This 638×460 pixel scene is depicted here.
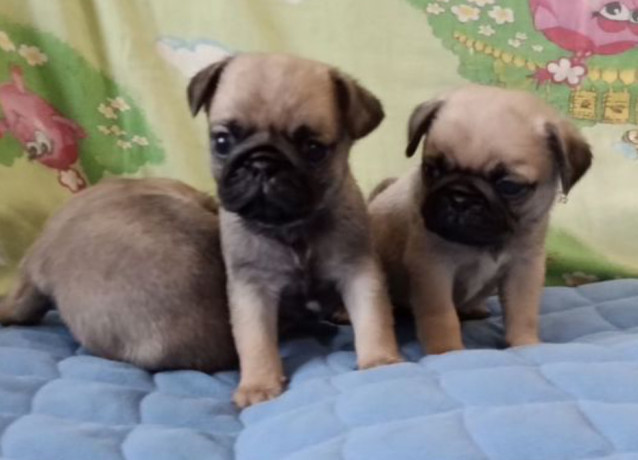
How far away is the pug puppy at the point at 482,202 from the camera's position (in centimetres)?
172

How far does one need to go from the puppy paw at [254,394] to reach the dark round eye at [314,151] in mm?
364

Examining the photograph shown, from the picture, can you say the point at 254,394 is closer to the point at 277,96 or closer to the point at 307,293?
the point at 307,293

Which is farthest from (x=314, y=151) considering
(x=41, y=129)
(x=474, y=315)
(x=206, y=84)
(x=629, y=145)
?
(x=629, y=145)

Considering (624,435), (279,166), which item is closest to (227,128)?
(279,166)

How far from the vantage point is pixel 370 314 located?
5.65ft

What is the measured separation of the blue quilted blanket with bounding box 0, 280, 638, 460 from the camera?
1.19 metres

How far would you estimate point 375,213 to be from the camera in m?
2.09

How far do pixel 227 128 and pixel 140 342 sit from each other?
0.38 metres

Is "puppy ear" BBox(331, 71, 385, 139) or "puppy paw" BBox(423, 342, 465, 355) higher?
"puppy ear" BBox(331, 71, 385, 139)

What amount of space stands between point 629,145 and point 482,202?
35.4 inches

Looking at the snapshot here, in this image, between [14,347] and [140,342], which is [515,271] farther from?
[14,347]

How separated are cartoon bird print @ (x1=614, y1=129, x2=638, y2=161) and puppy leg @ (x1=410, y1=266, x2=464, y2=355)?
84 centimetres

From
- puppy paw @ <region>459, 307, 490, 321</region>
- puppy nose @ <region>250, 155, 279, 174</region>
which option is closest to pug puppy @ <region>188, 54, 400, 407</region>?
puppy nose @ <region>250, 155, 279, 174</region>

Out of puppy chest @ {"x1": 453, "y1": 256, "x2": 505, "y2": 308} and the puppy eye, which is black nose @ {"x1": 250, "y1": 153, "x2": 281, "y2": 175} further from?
puppy chest @ {"x1": 453, "y1": 256, "x2": 505, "y2": 308}
